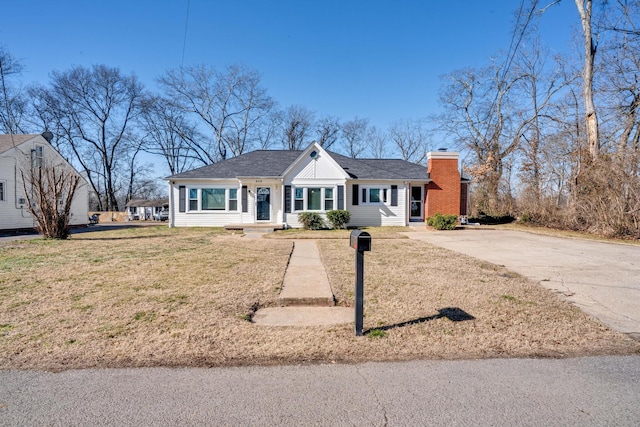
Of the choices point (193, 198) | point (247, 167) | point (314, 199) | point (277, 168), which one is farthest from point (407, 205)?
point (193, 198)

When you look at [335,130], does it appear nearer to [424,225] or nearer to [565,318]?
[424,225]

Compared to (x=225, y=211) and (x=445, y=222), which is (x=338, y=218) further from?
(x=225, y=211)

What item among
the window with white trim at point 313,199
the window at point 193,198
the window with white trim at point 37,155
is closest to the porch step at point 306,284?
the window with white trim at point 313,199

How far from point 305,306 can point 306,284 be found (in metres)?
0.97

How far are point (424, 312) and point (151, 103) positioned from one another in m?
40.1

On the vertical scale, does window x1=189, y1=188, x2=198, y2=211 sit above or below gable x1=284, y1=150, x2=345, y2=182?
below

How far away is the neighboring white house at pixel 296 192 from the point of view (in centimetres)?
1697

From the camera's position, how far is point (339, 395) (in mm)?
2430

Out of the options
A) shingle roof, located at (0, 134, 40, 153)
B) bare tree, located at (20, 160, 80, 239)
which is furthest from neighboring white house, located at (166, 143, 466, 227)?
shingle roof, located at (0, 134, 40, 153)

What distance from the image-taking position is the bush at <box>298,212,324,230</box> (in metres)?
16.5

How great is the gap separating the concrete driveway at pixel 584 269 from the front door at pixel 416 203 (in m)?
6.97

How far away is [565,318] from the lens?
13.3 ft

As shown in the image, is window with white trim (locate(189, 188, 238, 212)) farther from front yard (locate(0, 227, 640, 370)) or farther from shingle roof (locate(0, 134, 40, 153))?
front yard (locate(0, 227, 640, 370))

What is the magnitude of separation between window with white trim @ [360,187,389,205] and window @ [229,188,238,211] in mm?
7103
